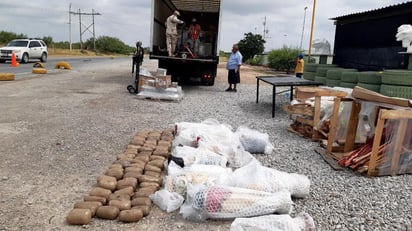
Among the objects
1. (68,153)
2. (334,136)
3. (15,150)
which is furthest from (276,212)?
(15,150)

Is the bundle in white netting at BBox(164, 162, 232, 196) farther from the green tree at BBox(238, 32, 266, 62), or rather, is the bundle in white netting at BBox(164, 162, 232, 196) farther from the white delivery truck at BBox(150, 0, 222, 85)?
the green tree at BBox(238, 32, 266, 62)

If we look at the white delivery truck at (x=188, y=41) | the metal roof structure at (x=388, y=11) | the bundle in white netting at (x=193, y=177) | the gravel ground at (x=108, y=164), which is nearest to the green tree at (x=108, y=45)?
the white delivery truck at (x=188, y=41)

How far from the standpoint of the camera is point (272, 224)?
288 cm

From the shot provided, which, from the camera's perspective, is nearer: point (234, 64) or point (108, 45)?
point (234, 64)

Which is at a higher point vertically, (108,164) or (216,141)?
(216,141)

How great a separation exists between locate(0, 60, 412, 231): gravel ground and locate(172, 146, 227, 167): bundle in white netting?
0.89 m

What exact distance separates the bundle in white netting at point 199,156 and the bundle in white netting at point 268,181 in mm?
665

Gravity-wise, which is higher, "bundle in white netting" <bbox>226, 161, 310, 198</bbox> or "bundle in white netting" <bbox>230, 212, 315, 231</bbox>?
"bundle in white netting" <bbox>226, 161, 310, 198</bbox>

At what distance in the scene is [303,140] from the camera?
20.8ft

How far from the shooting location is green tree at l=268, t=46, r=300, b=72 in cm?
2859

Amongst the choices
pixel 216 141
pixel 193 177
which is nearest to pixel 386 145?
pixel 216 141

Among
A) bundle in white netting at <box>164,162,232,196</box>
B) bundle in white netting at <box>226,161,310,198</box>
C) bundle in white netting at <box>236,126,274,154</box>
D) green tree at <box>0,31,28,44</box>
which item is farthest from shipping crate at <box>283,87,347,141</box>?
green tree at <box>0,31,28,44</box>

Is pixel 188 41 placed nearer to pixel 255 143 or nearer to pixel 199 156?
pixel 255 143

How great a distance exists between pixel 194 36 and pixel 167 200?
11699 mm
